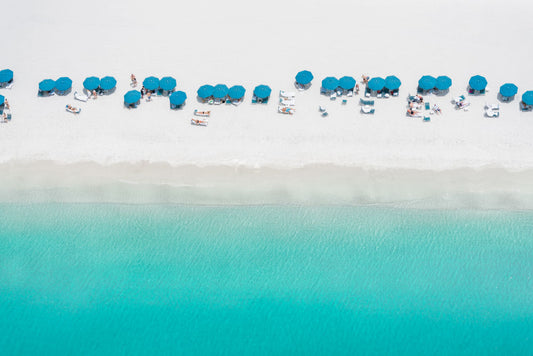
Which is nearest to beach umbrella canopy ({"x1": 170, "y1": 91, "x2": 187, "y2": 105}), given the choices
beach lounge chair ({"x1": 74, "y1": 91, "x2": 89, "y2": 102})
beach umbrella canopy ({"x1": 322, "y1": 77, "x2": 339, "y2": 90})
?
beach lounge chair ({"x1": 74, "y1": 91, "x2": 89, "y2": 102})

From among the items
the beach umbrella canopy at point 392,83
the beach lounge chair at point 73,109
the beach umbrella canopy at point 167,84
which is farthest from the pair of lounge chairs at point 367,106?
the beach lounge chair at point 73,109

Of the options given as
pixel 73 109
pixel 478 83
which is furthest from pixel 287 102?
pixel 73 109

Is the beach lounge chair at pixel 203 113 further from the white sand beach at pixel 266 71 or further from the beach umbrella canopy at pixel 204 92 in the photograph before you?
the beach umbrella canopy at pixel 204 92

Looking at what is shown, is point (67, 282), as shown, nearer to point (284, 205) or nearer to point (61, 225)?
point (61, 225)

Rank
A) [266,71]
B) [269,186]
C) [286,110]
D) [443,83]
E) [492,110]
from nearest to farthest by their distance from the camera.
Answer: [269,186] < [492,110] < [286,110] < [443,83] < [266,71]

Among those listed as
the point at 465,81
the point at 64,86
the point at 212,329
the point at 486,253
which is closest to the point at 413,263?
the point at 486,253

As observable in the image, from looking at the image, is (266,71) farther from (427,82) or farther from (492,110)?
(492,110)
